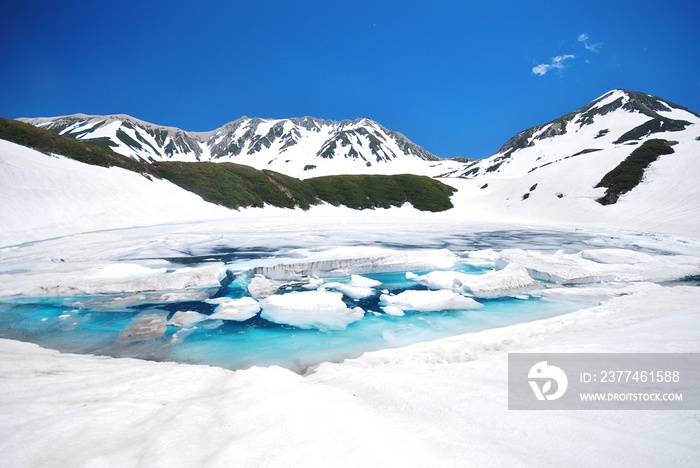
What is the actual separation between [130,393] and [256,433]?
2.25 m

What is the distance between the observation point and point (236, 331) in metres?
7.96

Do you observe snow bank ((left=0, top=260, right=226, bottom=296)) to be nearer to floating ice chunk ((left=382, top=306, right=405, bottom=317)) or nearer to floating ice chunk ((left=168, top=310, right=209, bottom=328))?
floating ice chunk ((left=168, top=310, right=209, bottom=328))

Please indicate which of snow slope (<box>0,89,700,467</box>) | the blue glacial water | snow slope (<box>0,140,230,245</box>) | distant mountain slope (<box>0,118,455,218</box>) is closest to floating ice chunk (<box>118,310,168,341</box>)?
the blue glacial water

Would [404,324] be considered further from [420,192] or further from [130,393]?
[420,192]

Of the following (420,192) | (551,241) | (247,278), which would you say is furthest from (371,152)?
(247,278)

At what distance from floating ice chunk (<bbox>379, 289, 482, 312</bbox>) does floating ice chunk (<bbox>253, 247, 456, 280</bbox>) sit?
14.2 ft

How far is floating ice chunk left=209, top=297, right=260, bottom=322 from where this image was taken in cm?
869

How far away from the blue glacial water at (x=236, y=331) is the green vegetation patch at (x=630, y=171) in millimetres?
40212

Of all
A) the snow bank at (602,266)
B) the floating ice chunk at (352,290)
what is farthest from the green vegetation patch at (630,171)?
the floating ice chunk at (352,290)

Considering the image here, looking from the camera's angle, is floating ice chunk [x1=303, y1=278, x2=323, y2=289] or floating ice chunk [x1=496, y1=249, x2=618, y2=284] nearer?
floating ice chunk [x1=496, y1=249, x2=618, y2=284]

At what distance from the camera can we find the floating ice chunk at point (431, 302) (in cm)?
934

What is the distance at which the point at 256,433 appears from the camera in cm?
293

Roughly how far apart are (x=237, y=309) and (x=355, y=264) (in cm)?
633
